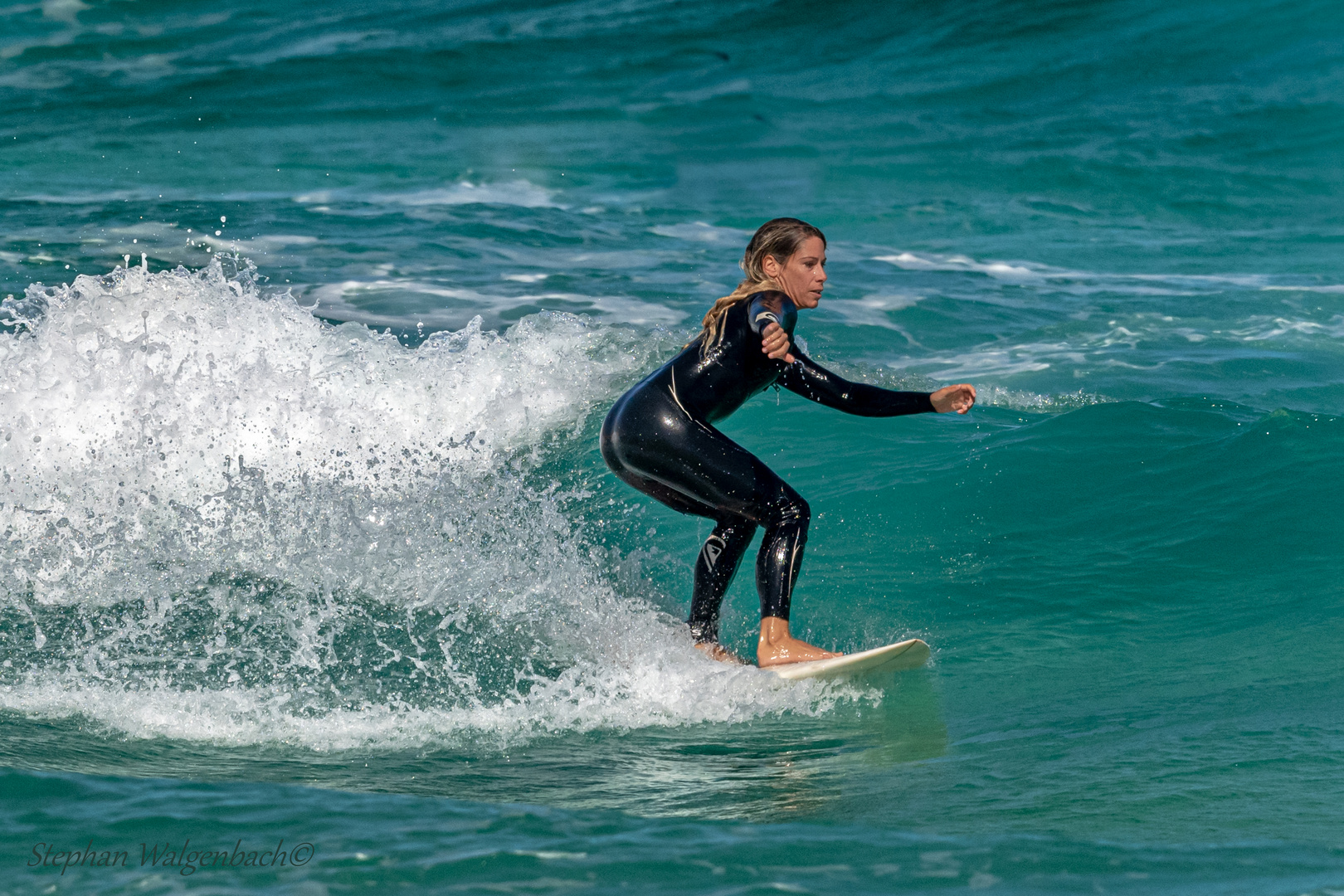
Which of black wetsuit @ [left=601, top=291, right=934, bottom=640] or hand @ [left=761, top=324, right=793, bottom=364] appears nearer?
hand @ [left=761, top=324, right=793, bottom=364]

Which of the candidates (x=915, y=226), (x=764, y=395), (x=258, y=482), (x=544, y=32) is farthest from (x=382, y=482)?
(x=544, y=32)

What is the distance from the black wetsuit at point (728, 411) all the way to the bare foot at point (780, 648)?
0.05m

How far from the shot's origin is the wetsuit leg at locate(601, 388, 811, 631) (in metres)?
4.48

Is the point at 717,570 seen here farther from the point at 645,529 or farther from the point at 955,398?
the point at 645,529

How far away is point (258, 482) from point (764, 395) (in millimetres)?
3652

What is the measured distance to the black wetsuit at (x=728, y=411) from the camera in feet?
14.7

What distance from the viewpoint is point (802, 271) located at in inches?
177

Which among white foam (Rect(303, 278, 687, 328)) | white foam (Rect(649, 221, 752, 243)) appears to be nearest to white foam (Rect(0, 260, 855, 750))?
white foam (Rect(303, 278, 687, 328))

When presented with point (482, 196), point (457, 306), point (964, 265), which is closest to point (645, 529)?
point (457, 306)

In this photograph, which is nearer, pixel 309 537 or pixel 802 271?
pixel 802 271

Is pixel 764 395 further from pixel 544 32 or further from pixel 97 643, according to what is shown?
pixel 544 32

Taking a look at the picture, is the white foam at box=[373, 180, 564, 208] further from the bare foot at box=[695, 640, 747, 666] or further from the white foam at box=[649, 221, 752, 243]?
the bare foot at box=[695, 640, 747, 666]

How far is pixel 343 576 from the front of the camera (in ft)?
18.3

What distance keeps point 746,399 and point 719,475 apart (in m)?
0.29
